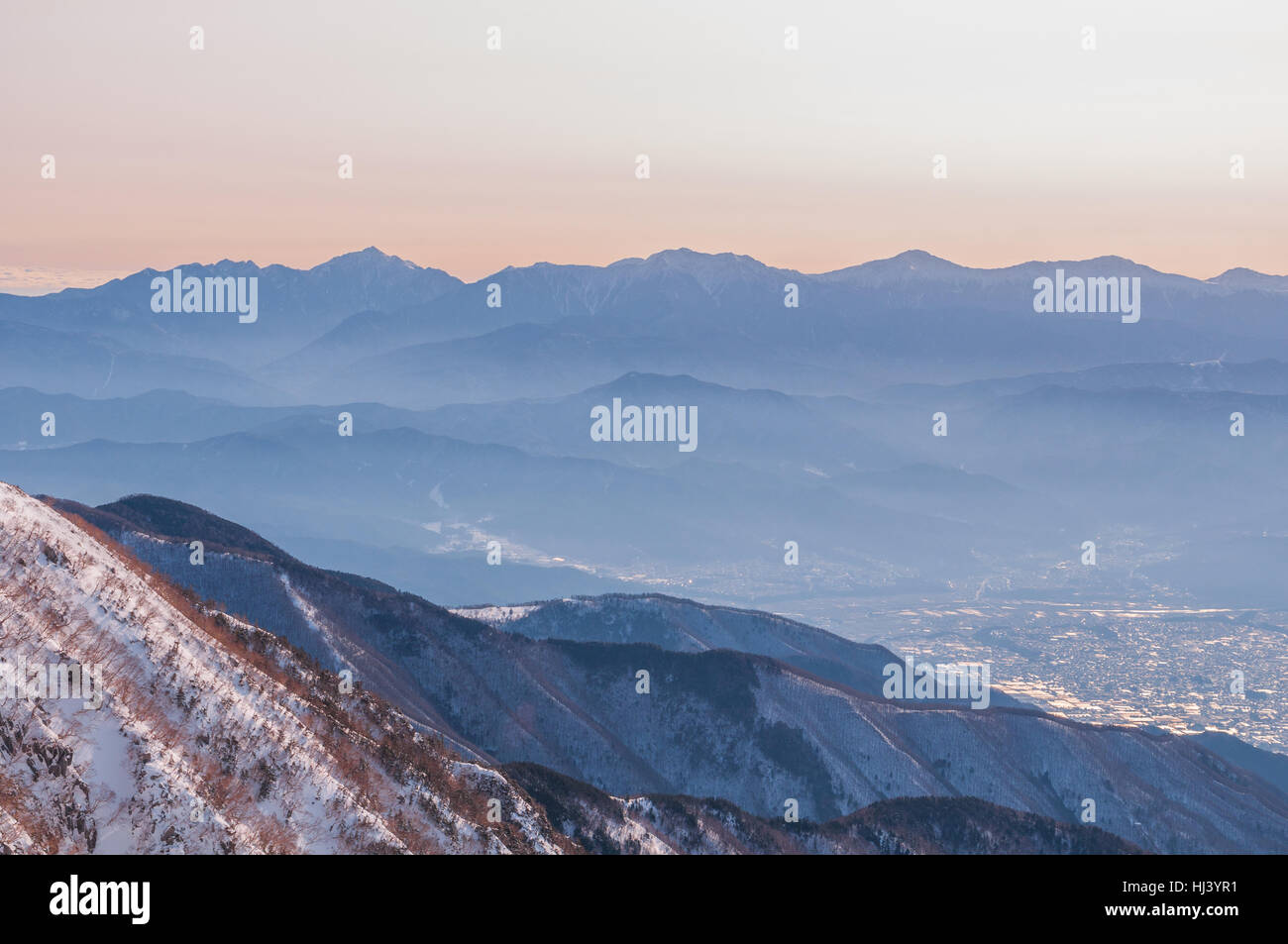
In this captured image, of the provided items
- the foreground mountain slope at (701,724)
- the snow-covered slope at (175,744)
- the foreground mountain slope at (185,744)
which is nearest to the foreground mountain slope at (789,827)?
the foreground mountain slope at (185,744)

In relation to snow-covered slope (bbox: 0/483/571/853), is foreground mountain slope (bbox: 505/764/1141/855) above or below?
below

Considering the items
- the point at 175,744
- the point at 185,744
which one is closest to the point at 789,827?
the point at 185,744

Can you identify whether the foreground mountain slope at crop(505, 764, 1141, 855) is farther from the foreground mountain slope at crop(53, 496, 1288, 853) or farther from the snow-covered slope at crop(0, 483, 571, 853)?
the foreground mountain slope at crop(53, 496, 1288, 853)

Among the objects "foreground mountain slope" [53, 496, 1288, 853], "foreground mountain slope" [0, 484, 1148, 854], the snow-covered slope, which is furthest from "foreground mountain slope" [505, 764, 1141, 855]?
"foreground mountain slope" [53, 496, 1288, 853]

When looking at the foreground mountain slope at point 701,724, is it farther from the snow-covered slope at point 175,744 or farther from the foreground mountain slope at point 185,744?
the snow-covered slope at point 175,744

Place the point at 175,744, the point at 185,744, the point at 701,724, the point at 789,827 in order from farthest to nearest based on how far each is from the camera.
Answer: the point at 701,724 → the point at 789,827 → the point at 185,744 → the point at 175,744

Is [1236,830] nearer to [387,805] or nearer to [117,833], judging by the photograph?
[387,805]

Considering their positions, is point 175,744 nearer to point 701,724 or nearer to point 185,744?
point 185,744
